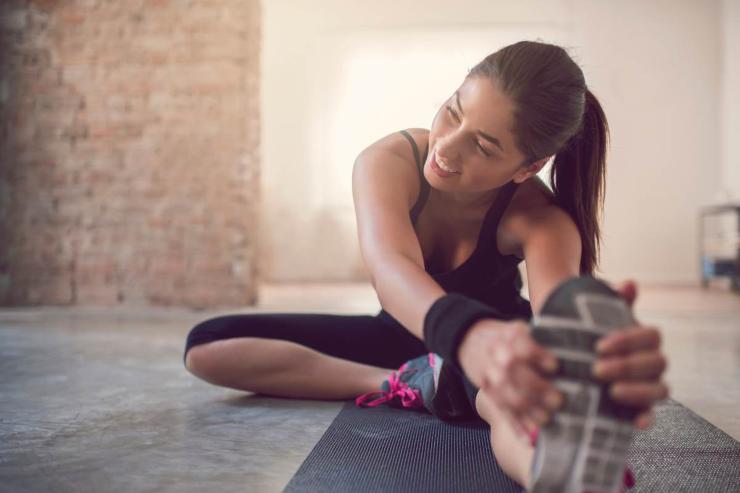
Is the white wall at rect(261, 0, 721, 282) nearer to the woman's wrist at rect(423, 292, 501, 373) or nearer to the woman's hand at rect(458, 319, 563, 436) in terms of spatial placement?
the woman's wrist at rect(423, 292, 501, 373)

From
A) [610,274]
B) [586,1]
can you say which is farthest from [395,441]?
[586,1]

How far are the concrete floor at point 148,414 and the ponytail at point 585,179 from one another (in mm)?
500

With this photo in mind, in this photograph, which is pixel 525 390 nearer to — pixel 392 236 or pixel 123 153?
pixel 392 236

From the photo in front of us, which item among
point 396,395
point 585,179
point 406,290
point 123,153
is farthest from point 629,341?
point 123,153

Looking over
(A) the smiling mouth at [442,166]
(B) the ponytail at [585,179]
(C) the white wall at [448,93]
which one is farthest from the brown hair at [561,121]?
(C) the white wall at [448,93]

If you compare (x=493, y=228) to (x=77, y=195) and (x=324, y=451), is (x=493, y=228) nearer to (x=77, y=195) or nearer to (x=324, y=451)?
(x=324, y=451)

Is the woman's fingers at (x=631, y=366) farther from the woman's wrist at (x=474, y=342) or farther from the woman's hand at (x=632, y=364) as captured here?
the woman's wrist at (x=474, y=342)

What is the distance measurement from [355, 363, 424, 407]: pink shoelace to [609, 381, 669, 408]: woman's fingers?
0.86 m

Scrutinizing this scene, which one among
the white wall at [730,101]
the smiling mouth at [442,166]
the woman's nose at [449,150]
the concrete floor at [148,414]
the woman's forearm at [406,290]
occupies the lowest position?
the concrete floor at [148,414]

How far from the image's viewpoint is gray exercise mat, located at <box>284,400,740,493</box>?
1000mm

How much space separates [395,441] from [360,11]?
6.35 m

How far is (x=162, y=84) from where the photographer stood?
393 cm

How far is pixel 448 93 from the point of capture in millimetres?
6840

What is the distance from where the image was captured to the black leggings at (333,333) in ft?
5.36
